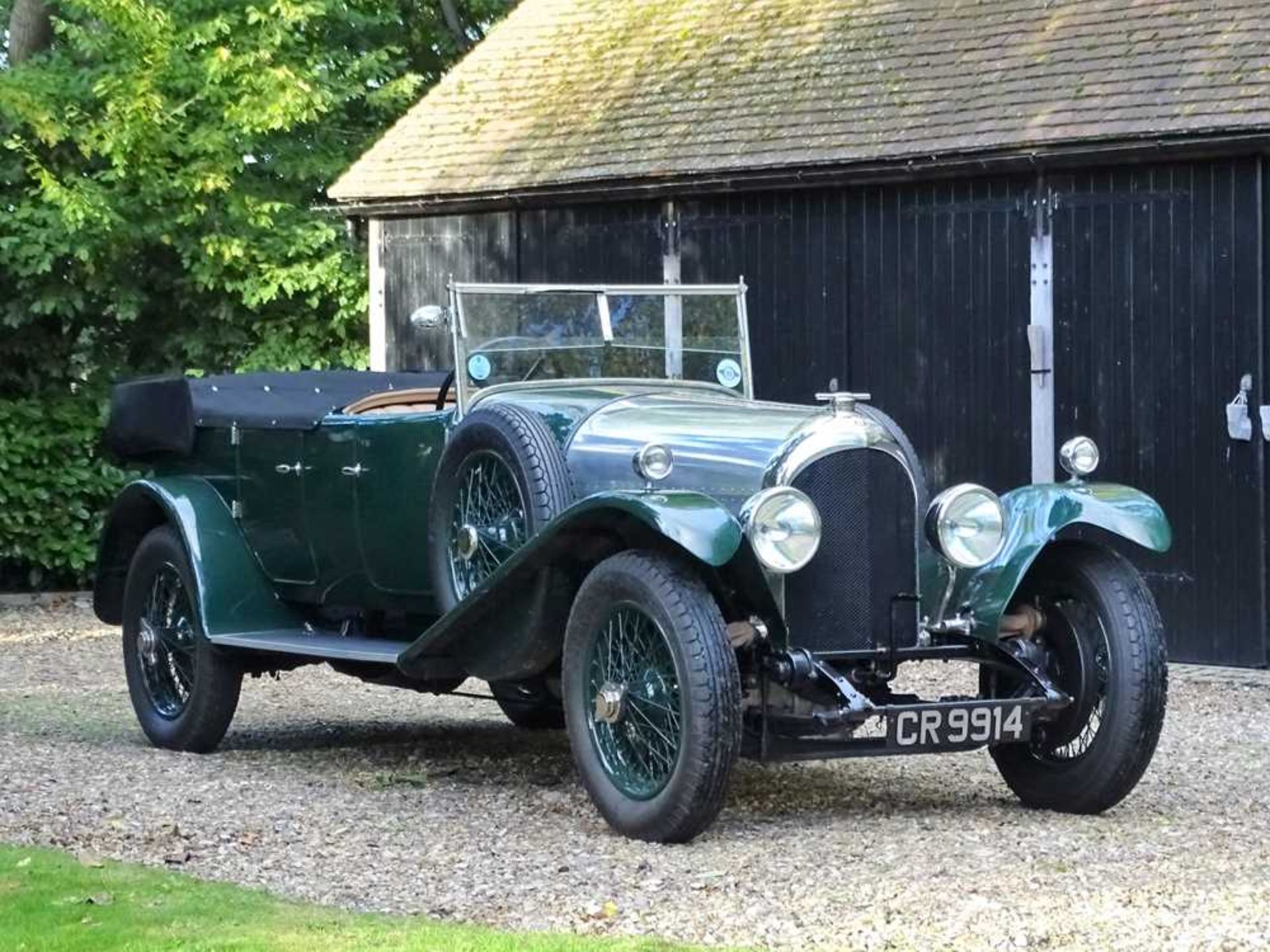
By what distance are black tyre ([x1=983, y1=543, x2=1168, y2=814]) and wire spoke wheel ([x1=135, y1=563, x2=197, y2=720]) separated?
12.1 feet

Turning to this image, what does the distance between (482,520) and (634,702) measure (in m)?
1.15

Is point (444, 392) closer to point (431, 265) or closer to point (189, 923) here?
point (189, 923)

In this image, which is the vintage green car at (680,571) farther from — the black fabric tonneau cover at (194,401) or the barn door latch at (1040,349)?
the barn door latch at (1040,349)

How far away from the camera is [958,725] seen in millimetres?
7242

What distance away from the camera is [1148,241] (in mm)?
12961

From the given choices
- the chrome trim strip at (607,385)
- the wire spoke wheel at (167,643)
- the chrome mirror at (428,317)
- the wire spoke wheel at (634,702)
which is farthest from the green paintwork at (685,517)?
the wire spoke wheel at (167,643)

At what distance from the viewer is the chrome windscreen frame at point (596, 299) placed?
8.66 meters

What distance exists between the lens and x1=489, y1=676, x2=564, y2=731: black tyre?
846cm

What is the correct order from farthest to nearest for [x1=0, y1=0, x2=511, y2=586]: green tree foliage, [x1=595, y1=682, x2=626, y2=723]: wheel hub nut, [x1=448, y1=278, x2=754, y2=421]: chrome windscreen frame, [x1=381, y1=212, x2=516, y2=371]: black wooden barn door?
1. [x1=0, y1=0, x2=511, y2=586]: green tree foliage
2. [x1=381, y1=212, x2=516, y2=371]: black wooden barn door
3. [x1=448, y1=278, x2=754, y2=421]: chrome windscreen frame
4. [x1=595, y1=682, x2=626, y2=723]: wheel hub nut

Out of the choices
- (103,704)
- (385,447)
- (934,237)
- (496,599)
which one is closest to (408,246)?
(934,237)

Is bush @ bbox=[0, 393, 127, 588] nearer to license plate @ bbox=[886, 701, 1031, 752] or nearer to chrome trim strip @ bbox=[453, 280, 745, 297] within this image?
chrome trim strip @ bbox=[453, 280, 745, 297]

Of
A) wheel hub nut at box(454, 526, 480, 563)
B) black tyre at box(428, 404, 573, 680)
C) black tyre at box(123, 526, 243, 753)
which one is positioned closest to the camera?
black tyre at box(428, 404, 573, 680)

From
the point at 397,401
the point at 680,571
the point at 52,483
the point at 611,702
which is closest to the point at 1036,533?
the point at 680,571

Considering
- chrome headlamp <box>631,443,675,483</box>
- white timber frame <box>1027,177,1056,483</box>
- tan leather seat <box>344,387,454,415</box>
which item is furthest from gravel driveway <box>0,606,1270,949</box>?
white timber frame <box>1027,177,1056,483</box>
